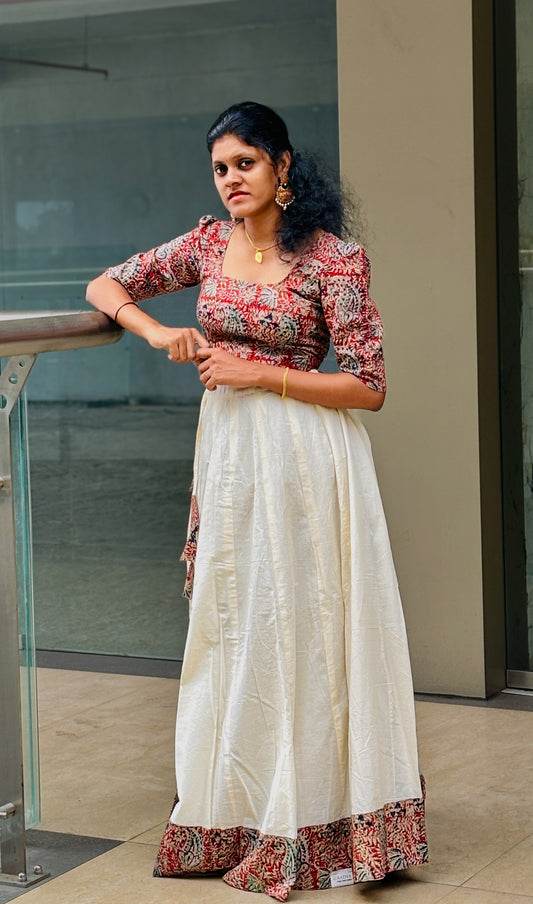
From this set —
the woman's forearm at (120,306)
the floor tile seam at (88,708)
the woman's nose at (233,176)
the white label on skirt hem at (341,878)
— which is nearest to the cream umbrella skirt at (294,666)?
the white label on skirt hem at (341,878)

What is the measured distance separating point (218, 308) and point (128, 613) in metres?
3.10

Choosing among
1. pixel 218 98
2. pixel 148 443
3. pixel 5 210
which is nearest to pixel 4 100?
pixel 5 210

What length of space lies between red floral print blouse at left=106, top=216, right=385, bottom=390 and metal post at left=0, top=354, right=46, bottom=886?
1.39 ft

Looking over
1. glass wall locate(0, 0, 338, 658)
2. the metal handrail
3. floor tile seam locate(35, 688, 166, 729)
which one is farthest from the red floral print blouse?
glass wall locate(0, 0, 338, 658)

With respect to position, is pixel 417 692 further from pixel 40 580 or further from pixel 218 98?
pixel 218 98

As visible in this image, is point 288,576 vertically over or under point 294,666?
over

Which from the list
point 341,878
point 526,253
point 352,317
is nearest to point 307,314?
point 352,317

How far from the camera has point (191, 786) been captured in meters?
3.18

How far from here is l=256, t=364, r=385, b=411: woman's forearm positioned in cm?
309

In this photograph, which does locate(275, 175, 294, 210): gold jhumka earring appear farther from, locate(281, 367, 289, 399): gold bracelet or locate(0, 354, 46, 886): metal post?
locate(0, 354, 46, 886): metal post

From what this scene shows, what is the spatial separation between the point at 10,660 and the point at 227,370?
30.9 inches

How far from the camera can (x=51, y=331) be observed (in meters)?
3.13

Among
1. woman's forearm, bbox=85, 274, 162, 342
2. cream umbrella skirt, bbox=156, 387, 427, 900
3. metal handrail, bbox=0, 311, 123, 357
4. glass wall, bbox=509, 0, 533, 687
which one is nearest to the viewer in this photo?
metal handrail, bbox=0, 311, 123, 357

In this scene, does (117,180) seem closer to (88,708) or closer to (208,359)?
(88,708)
